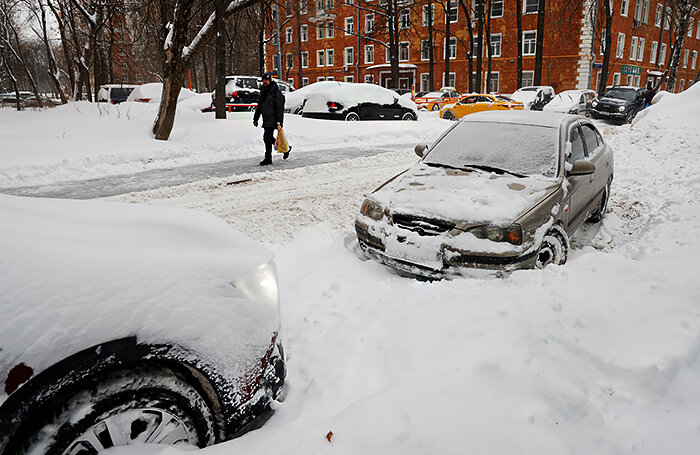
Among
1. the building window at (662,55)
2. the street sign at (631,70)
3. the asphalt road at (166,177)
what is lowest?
the asphalt road at (166,177)

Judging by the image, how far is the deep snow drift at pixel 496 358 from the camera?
6.82 feet

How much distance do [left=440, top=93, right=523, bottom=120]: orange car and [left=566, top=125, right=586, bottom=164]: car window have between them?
1721cm

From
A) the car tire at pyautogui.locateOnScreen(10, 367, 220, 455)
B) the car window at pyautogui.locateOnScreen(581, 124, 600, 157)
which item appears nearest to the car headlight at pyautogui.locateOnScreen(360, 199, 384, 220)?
the car tire at pyautogui.locateOnScreen(10, 367, 220, 455)

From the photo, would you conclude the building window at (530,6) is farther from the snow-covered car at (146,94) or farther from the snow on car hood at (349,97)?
the snow-covered car at (146,94)

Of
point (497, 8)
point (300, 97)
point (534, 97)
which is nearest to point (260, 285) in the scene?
point (300, 97)

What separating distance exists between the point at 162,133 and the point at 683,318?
11.8 m

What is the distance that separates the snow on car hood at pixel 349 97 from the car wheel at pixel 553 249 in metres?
13.6

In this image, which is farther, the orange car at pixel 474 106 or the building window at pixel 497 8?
the building window at pixel 497 8

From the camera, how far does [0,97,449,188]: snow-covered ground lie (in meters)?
8.92

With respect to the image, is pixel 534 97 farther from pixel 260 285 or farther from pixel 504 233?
pixel 260 285

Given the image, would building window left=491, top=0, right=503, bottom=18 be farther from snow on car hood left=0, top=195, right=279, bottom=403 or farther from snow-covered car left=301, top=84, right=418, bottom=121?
snow on car hood left=0, top=195, right=279, bottom=403

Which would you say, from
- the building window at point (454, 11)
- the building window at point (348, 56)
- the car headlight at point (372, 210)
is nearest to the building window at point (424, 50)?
the building window at point (454, 11)

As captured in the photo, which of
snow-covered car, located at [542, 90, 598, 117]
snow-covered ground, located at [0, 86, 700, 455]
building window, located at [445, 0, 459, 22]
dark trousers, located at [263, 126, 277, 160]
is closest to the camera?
snow-covered ground, located at [0, 86, 700, 455]

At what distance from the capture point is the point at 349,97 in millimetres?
17203
